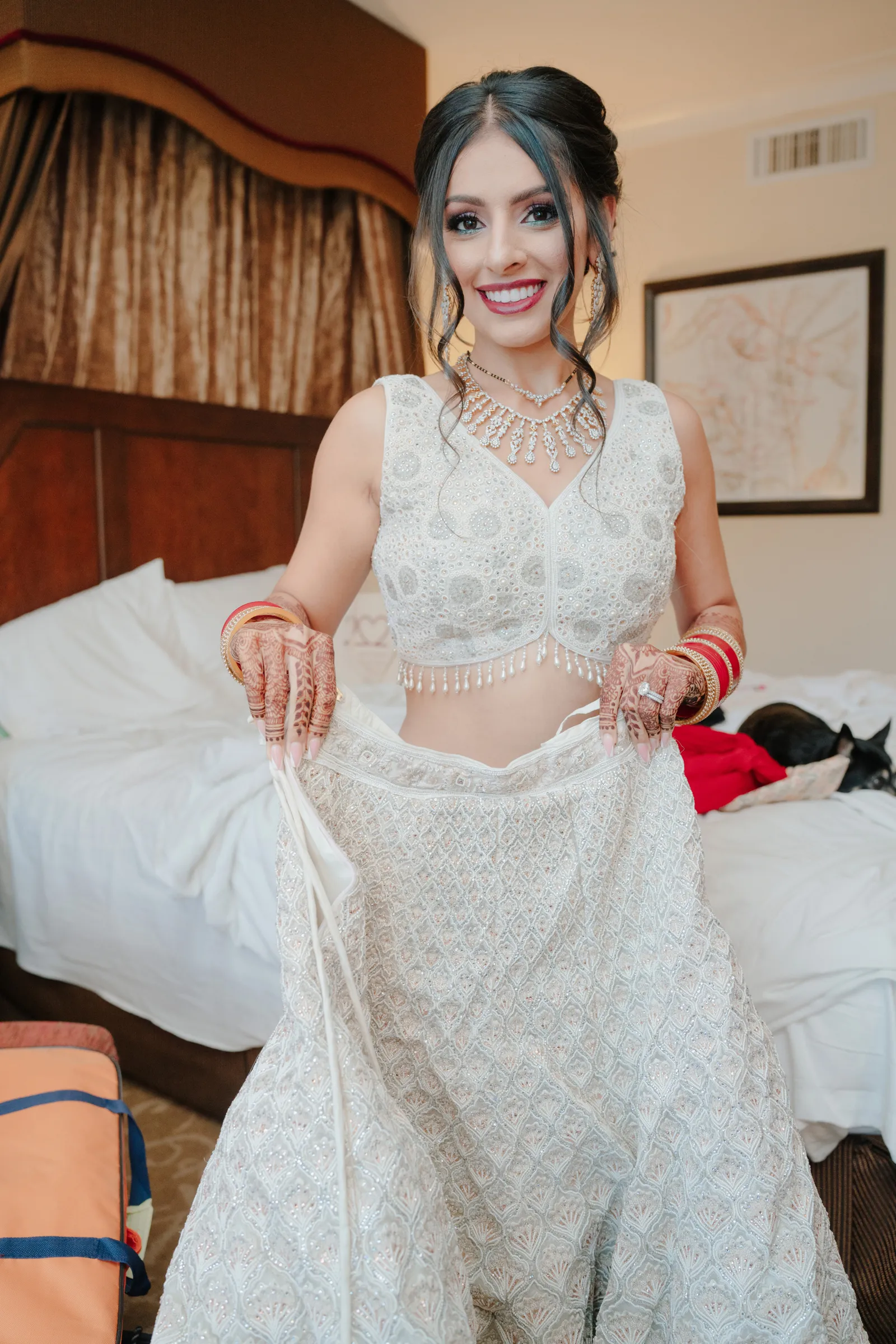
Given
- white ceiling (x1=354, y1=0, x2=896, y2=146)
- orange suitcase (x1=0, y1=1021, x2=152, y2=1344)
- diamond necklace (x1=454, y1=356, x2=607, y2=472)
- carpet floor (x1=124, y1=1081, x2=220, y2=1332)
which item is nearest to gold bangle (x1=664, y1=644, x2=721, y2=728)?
diamond necklace (x1=454, y1=356, x2=607, y2=472)

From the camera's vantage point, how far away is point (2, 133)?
2766 mm

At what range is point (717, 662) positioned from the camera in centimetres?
123

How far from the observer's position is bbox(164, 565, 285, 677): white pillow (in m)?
3.15

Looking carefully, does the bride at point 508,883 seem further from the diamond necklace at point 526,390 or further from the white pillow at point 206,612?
the white pillow at point 206,612

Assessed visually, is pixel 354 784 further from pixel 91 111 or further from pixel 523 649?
pixel 91 111

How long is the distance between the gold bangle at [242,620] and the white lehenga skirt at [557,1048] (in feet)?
0.37

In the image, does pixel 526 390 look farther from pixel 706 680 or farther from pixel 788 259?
pixel 788 259

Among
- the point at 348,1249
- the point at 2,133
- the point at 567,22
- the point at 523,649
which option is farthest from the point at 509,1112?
the point at 567,22

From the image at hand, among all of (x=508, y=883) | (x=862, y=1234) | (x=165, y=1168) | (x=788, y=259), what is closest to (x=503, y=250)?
(x=508, y=883)

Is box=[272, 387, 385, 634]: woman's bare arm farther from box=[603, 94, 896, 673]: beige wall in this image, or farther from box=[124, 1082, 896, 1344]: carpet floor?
box=[603, 94, 896, 673]: beige wall

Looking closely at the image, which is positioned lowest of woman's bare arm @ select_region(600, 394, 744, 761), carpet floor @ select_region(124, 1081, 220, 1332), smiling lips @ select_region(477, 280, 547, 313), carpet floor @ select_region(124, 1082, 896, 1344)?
carpet floor @ select_region(124, 1081, 220, 1332)

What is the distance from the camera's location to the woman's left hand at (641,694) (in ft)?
3.80

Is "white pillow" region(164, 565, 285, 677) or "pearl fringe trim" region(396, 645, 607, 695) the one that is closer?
"pearl fringe trim" region(396, 645, 607, 695)

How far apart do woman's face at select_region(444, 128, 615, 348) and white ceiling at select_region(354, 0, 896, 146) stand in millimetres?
3221
